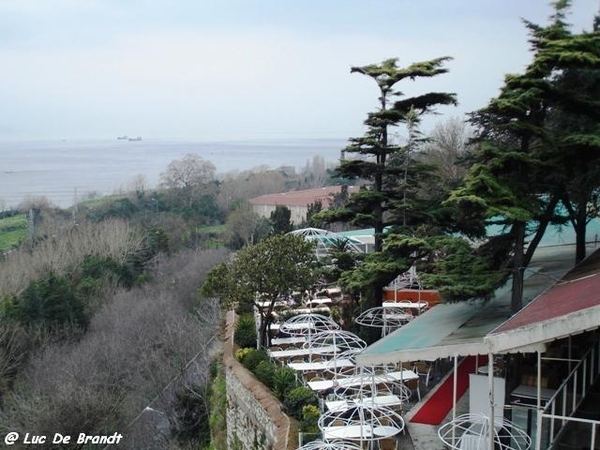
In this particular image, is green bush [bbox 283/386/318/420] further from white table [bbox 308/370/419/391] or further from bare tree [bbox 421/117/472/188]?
bare tree [bbox 421/117/472/188]

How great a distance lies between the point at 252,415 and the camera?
12672 mm

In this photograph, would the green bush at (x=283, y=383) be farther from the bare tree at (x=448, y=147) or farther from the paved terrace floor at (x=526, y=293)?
the bare tree at (x=448, y=147)

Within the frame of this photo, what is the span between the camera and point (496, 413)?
8844mm

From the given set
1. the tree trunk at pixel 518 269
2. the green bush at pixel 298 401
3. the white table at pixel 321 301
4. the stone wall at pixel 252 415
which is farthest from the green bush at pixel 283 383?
the white table at pixel 321 301

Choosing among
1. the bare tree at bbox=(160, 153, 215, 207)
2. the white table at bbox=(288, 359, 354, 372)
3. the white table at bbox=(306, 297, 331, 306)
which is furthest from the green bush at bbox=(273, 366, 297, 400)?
the bare tree at bbox=(160, 153, 215, 207)

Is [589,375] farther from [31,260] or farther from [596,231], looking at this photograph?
[31,260]

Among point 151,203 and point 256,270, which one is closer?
point 256,270

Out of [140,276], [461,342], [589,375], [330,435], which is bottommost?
[140,276]

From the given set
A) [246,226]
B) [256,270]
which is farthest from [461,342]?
[246,226]

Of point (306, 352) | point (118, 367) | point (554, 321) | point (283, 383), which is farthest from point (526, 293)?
point (118, 367)

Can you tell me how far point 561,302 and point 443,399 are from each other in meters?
3.96

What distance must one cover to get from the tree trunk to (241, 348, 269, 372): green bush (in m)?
5.80

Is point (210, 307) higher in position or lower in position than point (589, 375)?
lower

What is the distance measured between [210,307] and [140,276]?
44.2ft
